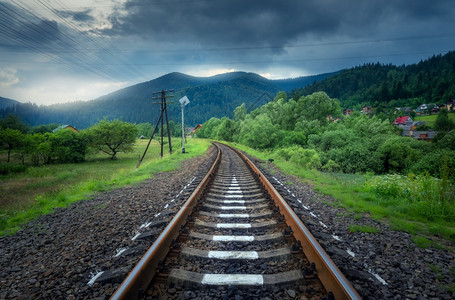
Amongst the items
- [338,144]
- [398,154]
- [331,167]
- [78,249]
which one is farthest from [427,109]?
[78,249]

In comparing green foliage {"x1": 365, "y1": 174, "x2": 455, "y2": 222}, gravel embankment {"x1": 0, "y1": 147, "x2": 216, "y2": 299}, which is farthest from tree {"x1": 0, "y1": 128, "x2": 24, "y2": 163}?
green foliage {"x1": 365, "y1": 174, "x2": 455, "y2": 222}

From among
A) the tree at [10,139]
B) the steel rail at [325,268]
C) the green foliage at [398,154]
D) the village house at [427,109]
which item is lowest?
the green foliage at [398,154]

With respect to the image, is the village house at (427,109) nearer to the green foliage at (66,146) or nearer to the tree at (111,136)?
the tree at (111,136)

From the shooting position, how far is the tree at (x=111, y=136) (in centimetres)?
3466

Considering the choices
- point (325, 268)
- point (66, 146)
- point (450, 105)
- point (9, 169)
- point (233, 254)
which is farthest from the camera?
point (450, 105)

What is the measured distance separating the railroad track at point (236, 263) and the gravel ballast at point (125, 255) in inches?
14.7

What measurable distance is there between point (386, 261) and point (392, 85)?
167 m

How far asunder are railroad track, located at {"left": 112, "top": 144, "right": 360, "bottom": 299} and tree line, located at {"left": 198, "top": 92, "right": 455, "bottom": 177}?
8.87m

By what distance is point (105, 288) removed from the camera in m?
2.29

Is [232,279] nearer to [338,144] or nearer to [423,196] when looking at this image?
[423,196]

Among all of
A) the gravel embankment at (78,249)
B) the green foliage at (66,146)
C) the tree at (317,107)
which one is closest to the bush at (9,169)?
the green foliage at (66,146)

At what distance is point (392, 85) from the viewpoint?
13200 cm

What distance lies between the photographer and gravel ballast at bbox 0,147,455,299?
236cm

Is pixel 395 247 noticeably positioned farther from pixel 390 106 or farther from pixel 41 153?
pixel 390 106
